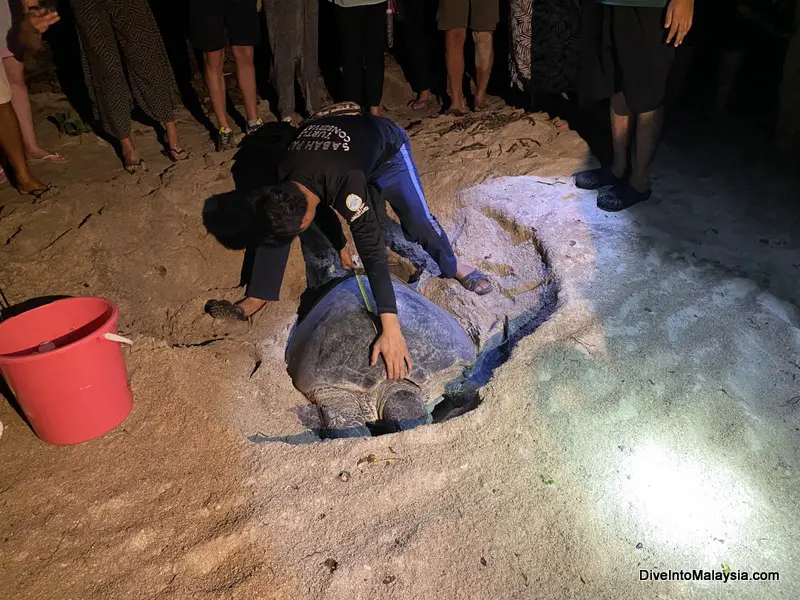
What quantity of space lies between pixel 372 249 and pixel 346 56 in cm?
190

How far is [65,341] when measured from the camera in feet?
6.01

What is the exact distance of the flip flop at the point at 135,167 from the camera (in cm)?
308

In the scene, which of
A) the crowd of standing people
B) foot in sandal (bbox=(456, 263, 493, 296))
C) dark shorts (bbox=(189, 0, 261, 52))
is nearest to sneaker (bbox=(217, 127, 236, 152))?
the crowd of standing people

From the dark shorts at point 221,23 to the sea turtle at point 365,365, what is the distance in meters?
1.63

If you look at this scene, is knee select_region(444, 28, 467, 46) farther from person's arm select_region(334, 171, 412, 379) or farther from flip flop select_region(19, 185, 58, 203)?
flip flop select_region(19, 185, 58, 203)

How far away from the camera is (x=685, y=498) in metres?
1.57

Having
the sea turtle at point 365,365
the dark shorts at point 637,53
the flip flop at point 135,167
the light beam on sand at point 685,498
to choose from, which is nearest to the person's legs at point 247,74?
the flip flop at point 135,167

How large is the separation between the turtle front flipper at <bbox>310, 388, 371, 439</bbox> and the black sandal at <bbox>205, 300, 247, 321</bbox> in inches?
21.8

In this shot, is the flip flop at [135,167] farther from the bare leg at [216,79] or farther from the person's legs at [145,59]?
the bare leg at [216,79]

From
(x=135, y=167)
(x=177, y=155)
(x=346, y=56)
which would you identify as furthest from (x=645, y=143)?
(x=135, y=167)

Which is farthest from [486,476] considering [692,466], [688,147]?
[688,147]

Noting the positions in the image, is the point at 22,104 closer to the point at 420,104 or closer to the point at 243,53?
the point at 243,53

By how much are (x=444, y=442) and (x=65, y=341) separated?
124 cm

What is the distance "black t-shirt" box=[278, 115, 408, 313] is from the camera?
1936 millimetres
